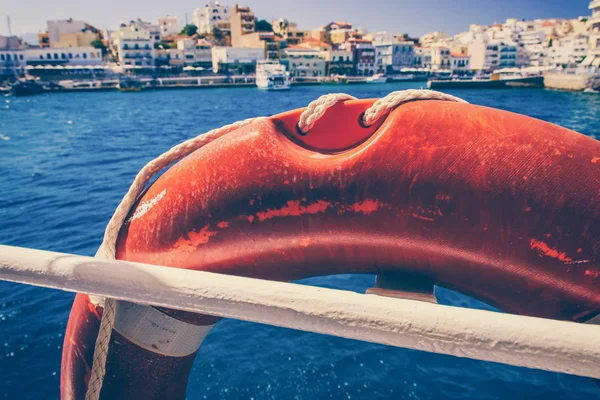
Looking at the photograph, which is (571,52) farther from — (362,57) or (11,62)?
(11,62)

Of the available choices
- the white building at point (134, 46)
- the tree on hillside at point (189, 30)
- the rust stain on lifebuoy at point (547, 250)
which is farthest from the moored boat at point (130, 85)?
the rust stain on lifebuoy at point (547, 250)

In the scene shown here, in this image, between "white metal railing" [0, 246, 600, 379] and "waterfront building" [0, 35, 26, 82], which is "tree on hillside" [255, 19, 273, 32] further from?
"white metal railing" [0, 246, 600, 379]

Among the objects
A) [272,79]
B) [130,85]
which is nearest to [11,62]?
[130,85]

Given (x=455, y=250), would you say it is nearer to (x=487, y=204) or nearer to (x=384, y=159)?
(x=487, y=204)

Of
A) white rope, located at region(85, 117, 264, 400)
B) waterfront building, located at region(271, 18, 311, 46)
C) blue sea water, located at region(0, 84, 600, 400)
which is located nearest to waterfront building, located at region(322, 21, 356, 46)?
waterfront building, located at region(271, 18, 311, 46)

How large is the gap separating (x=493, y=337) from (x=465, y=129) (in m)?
0.62

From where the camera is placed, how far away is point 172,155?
5.32 feet

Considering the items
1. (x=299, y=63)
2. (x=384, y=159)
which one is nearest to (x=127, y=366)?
(x=384, y=159)

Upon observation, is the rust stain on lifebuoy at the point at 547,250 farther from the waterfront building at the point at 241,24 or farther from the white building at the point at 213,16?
the white building at the point at 213,16

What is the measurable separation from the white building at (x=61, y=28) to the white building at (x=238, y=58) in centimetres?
2464

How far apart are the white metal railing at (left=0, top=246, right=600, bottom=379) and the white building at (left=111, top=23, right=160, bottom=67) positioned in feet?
219

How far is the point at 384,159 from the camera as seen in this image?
50.1 inches

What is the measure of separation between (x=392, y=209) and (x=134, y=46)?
6803 centimetres

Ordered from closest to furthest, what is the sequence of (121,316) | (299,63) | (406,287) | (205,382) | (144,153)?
(406,287) → (121,316) → (205,382) → (144,153) → (299,63)
